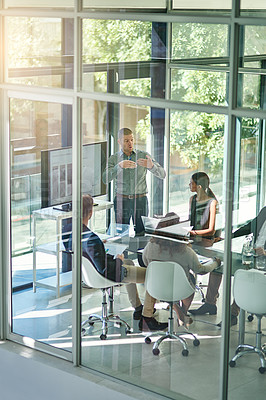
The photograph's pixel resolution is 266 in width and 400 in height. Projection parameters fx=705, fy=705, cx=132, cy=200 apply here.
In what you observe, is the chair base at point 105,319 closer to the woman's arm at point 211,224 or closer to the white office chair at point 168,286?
the white office chair at point 168,286

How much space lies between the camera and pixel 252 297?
196 inches

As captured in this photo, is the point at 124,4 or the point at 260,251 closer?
the point at 260,251

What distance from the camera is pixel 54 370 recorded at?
602 centimetres

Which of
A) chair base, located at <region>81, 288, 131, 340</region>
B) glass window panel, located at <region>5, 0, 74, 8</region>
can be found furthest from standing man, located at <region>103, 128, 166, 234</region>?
glass window panel, located at <region>5, 0, 74, 8</region>

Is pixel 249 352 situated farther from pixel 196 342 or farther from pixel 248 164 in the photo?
pixel 248 164

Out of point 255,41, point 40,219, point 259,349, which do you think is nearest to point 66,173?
point 40,219

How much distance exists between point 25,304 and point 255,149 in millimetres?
2760

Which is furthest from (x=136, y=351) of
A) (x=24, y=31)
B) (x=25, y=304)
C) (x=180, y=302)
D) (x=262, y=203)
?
(x=24, y=31)

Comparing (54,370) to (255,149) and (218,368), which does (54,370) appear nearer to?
(218,368)

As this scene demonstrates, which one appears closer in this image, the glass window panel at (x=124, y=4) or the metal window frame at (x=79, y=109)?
the metal window frame at (x=79, y=109)

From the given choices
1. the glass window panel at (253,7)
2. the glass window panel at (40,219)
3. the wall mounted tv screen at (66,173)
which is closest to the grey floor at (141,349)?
the glass window panel at (40,219)

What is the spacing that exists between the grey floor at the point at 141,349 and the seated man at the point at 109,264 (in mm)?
73

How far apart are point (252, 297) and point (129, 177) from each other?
1.37 metres

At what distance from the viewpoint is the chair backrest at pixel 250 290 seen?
16.1ft
